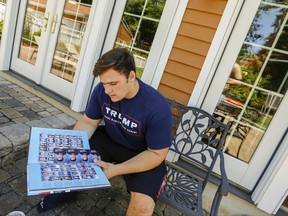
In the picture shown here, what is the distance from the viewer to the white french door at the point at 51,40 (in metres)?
3.02

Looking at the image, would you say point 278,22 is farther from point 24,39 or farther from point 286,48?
point 24,39

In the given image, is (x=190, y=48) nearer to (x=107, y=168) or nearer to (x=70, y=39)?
(x=107, y=168)

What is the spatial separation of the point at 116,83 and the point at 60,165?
21.9 inches

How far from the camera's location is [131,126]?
4.96 feet

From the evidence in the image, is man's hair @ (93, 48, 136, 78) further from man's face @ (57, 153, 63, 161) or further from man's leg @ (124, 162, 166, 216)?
man's leg @ (124, 162, 166, 216)

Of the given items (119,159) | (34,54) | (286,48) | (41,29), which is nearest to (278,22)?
(286,48)

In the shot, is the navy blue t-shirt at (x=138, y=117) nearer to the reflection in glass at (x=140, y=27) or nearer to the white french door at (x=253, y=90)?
the white french door at (x=253, y=90)

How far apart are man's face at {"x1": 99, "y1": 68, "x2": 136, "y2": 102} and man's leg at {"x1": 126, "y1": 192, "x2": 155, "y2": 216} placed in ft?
2.06

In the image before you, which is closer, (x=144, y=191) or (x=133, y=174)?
(x=144, y=191)

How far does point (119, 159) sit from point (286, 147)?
1.49 m

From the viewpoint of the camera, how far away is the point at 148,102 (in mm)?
1460

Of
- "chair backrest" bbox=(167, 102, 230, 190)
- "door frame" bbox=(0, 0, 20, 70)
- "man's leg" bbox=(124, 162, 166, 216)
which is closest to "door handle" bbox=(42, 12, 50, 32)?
"door frame" bbox=(0, 0, 20, 70)

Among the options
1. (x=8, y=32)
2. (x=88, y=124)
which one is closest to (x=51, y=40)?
(x=8, y=32)

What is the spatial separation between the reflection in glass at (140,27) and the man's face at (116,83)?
1.27 metres
